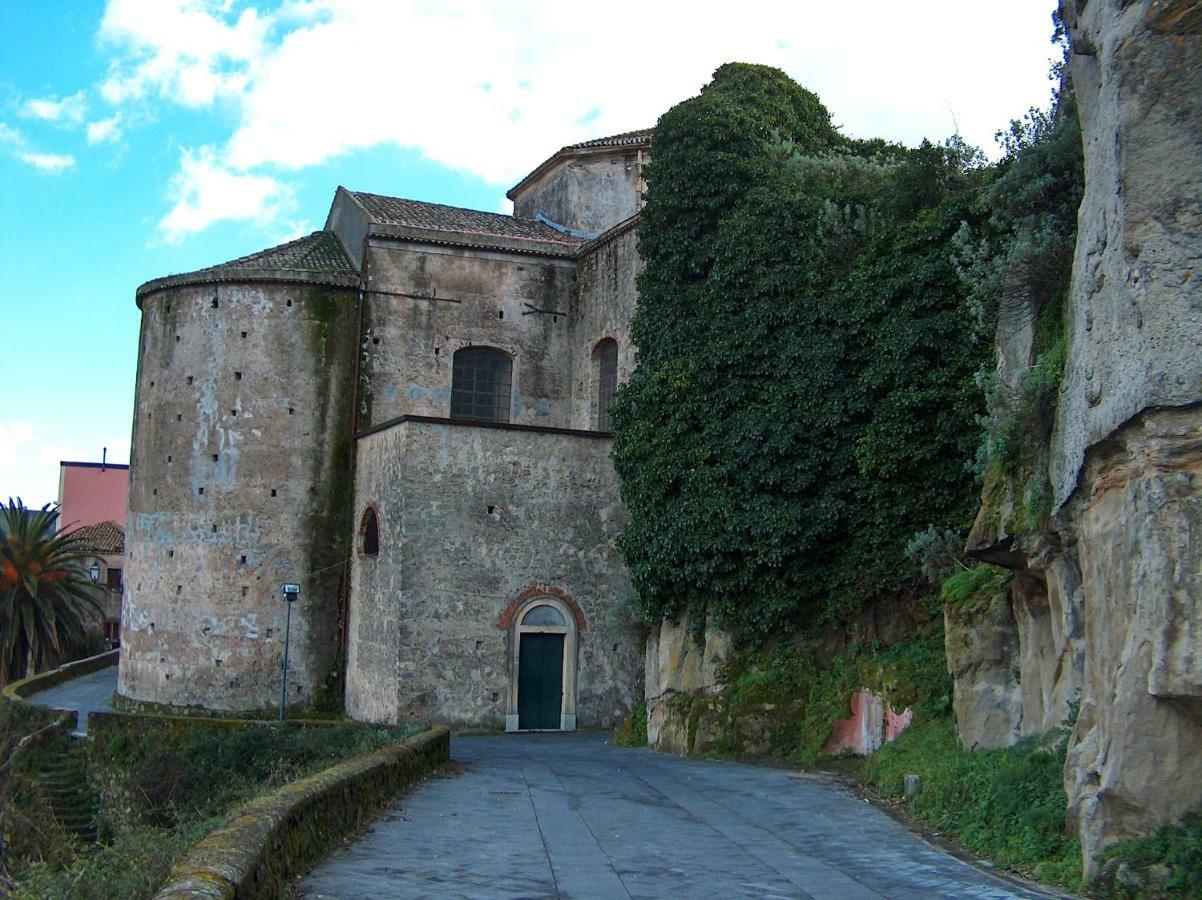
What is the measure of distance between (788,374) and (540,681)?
28.9 feet

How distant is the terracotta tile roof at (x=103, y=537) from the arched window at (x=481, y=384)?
83.2 feet

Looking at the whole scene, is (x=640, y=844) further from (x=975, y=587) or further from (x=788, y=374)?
(x=788, y=374)

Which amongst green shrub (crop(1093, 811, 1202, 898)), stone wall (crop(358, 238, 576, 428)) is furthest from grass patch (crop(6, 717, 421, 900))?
green shrub (crop(1093, 811, 1202, 898))

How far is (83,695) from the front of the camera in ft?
103

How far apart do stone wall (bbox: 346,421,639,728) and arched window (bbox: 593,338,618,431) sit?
9.66 ft

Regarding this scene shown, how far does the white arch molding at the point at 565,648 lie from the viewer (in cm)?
2397

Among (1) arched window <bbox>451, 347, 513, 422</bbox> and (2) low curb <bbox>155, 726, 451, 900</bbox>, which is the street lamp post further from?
(2) low curb <bbox>155, 726, 451, 900</bbox>

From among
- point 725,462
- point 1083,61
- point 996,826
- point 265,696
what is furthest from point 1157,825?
point 265,696

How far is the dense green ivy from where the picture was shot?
17.8 metres

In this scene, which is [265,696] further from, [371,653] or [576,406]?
[576,406]

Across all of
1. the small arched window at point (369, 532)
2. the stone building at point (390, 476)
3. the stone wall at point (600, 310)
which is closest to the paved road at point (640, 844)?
the stone building at point (390, 476)

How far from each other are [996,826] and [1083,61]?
7.20 metres

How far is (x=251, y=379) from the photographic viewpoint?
2747 cm

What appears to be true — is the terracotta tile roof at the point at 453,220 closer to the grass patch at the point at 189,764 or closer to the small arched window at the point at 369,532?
the small arched window at the point at 369,532
